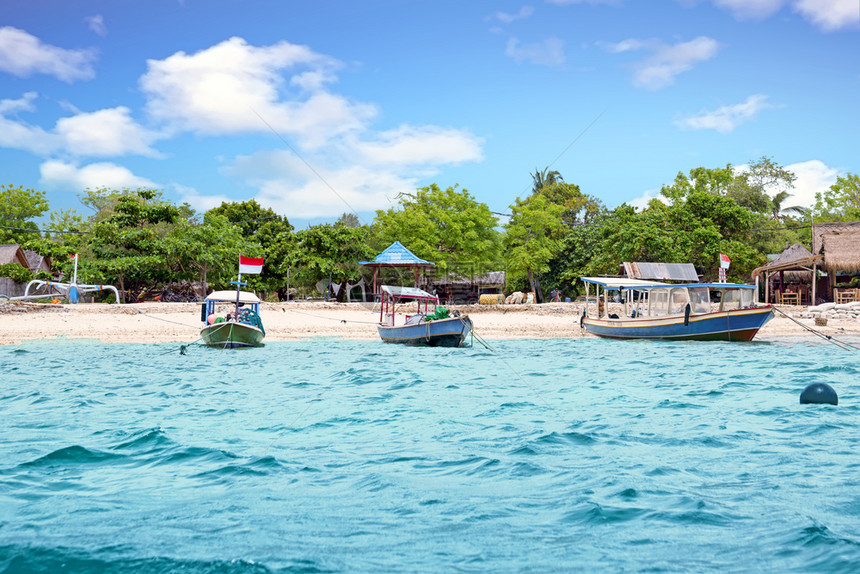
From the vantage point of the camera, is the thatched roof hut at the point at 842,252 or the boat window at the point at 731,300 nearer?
the boat window at the point at 731,300

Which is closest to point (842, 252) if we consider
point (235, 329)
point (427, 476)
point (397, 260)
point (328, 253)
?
point (397, 260)

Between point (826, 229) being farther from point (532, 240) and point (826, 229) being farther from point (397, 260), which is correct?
point (397, 260)

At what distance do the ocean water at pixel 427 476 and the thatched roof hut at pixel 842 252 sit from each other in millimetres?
22778

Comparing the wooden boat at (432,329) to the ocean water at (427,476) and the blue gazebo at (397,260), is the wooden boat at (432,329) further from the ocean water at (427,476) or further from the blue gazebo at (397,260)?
the blue gazebo at (397,260)

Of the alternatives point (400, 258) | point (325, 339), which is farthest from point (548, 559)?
point (400, 258)

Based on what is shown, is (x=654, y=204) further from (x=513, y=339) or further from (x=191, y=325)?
(x=191, y=325)

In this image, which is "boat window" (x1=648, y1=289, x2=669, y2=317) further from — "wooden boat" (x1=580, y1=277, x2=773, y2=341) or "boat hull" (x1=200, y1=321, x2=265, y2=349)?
"boat hull" (x1=200, y1=321, x2=265, y2=349)

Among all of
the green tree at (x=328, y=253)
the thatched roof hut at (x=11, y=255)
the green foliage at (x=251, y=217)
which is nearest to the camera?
the green tree at (x=328, y=253)

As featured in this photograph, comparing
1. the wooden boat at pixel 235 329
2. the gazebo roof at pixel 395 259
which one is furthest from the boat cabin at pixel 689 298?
the gazebo roof at pixel 395 259

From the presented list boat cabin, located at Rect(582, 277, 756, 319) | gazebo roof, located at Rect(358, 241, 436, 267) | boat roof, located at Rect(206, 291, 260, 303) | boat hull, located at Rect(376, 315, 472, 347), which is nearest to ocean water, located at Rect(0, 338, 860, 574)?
boat roof, located at Rect(206, 291, 260, 303)

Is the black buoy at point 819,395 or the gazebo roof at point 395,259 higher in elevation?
the gazebo roof at point 395,259

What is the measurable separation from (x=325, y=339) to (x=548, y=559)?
831 inches

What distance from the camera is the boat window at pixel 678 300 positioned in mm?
23453

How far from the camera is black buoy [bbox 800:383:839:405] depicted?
10688 millimetres
